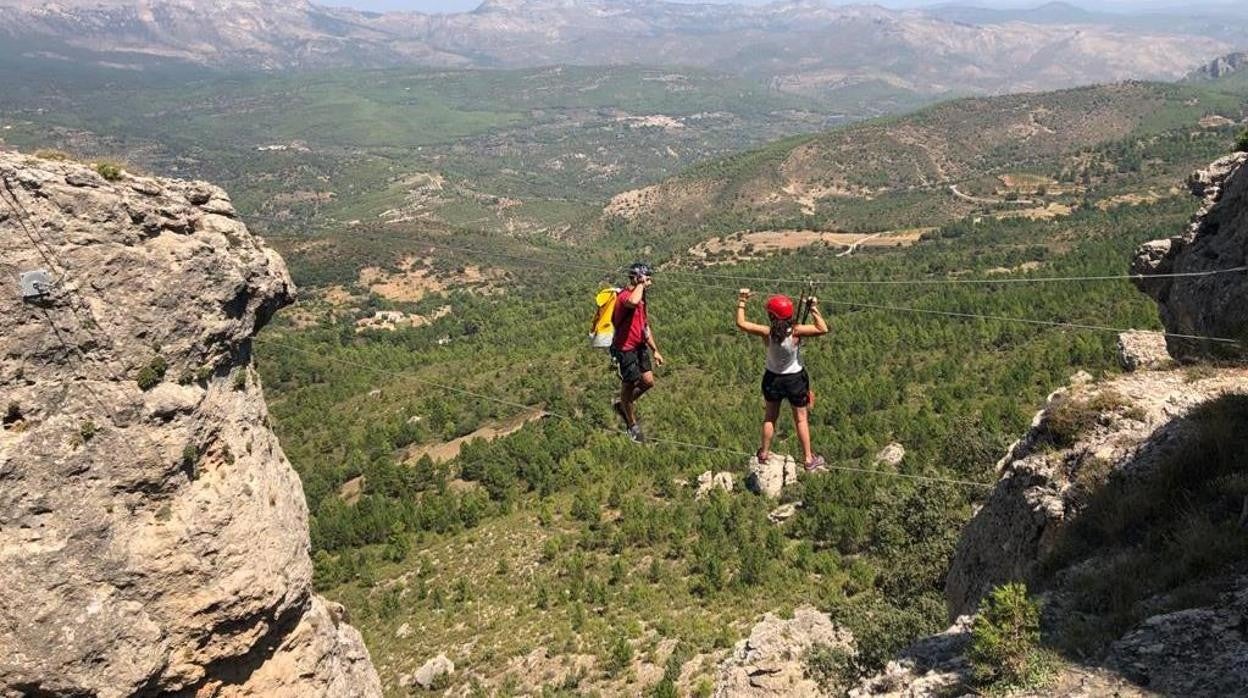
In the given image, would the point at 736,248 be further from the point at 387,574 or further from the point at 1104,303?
the point at 387,574

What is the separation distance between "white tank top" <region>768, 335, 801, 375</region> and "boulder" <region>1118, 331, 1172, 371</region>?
9.94m

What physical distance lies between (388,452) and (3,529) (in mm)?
49658

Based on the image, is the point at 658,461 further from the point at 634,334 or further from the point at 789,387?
the point at 789,387

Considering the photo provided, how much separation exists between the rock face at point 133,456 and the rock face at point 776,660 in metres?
12.5

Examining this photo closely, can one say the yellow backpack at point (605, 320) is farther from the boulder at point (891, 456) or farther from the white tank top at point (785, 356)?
the boulder at point (891, 456)

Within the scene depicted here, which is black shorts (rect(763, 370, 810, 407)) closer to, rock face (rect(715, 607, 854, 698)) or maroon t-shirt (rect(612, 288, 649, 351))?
maroon t-shirt (rect(612, 288, 649, 351))

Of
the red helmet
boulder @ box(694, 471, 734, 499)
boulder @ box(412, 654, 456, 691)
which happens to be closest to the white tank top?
the red helmet

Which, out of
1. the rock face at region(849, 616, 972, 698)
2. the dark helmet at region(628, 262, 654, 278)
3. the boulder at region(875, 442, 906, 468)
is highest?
the dark helmet at region(628, 262, 654, 278)

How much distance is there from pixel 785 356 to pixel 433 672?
2301cm

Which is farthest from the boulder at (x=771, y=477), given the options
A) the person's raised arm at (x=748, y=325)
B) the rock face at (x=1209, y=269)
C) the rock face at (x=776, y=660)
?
the person's raised arm at (x=748, y=325)

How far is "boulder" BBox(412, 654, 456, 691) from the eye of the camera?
29.6 meters

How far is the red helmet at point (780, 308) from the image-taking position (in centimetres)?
1266

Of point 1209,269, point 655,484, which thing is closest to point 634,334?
point 1209,269

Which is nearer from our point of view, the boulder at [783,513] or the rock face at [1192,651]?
the rock face at [1192,651]
